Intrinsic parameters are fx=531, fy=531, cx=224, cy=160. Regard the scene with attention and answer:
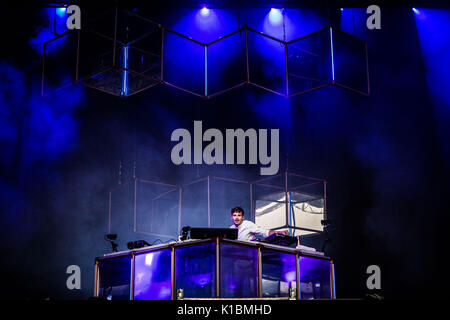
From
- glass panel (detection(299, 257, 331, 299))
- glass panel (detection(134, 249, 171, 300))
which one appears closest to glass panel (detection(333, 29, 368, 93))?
glass panel (detection(299, 257, 331, 299))

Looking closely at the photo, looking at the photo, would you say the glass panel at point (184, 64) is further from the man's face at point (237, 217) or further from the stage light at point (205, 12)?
the man's face at point (237, 217)

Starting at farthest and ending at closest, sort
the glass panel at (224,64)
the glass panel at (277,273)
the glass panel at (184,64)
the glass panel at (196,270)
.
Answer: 1. the glass panel at (184,64)
2. the glass panel at (224,64)
3. the glass panel at (277,273)
4. the glass panel at (196,270)

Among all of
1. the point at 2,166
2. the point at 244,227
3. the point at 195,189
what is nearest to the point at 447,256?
the point at 244,227

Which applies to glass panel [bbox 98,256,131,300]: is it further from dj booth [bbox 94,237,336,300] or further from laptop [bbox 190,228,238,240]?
laptop [bbox 190,228,238,240]

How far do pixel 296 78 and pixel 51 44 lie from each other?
281 cm

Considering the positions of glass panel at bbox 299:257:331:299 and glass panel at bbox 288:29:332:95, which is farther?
glass panel at bbox 288:29:332:95

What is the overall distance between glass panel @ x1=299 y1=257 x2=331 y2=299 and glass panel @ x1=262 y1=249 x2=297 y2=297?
137 millimetres

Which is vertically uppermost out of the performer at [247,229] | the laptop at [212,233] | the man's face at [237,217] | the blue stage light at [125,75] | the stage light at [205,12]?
the stage light at [205,12]

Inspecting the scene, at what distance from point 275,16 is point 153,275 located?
3.97m

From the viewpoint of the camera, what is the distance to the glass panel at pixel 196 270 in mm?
4559

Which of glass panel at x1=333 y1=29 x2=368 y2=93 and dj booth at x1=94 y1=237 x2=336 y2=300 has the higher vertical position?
glass panel at x1=333 y1=29 x2=368 y2=93

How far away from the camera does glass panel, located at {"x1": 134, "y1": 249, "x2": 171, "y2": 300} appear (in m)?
4.75

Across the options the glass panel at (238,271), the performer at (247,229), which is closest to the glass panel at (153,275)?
the glass panel at (238,271)

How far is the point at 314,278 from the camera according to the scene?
523 cm
